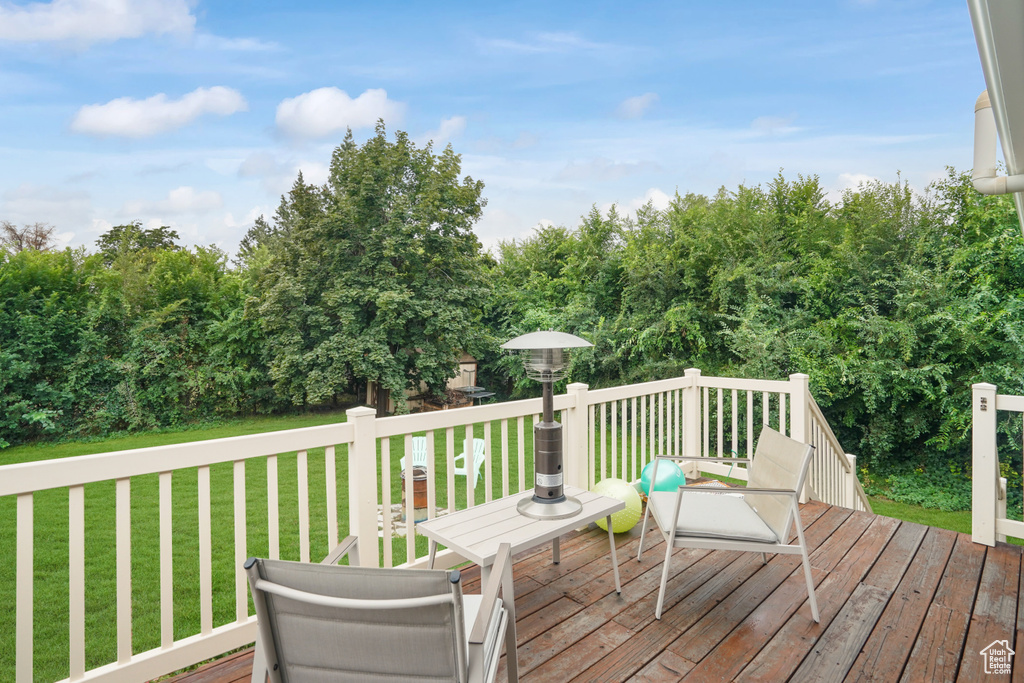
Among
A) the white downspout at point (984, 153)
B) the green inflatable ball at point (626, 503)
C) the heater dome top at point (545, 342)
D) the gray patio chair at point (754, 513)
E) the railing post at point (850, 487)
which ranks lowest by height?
the railing post at point (850, 487)

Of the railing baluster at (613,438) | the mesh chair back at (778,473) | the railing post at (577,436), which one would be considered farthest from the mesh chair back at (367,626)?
the railing baluster at (613,438)

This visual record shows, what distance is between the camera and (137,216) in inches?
567

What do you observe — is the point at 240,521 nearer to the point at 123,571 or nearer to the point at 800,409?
the point at 123,571

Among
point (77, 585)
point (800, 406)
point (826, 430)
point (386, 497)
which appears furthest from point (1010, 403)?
point (77, 585)

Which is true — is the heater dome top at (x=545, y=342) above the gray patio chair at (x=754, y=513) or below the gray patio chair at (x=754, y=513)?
above

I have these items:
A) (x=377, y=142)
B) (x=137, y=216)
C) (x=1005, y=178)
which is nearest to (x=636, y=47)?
(x=377, y=142)

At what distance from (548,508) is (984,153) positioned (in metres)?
2.18

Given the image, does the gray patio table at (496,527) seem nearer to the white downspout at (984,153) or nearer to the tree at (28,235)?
the white downspout at (984,153)

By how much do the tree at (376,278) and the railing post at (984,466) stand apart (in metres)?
10.0

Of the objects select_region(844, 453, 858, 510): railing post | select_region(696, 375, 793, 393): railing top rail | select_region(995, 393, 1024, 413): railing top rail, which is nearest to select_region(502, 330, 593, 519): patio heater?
select_region(696, 375, 793, 393): railing top rail

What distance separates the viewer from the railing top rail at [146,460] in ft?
5.47

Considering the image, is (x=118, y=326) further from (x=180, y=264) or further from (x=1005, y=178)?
(x=1005, y=178)

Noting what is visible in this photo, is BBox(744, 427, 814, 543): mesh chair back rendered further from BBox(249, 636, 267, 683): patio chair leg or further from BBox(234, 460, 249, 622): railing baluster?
BBox(234, 460, 249, 622): railing baluster

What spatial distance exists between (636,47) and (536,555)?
8838mm
